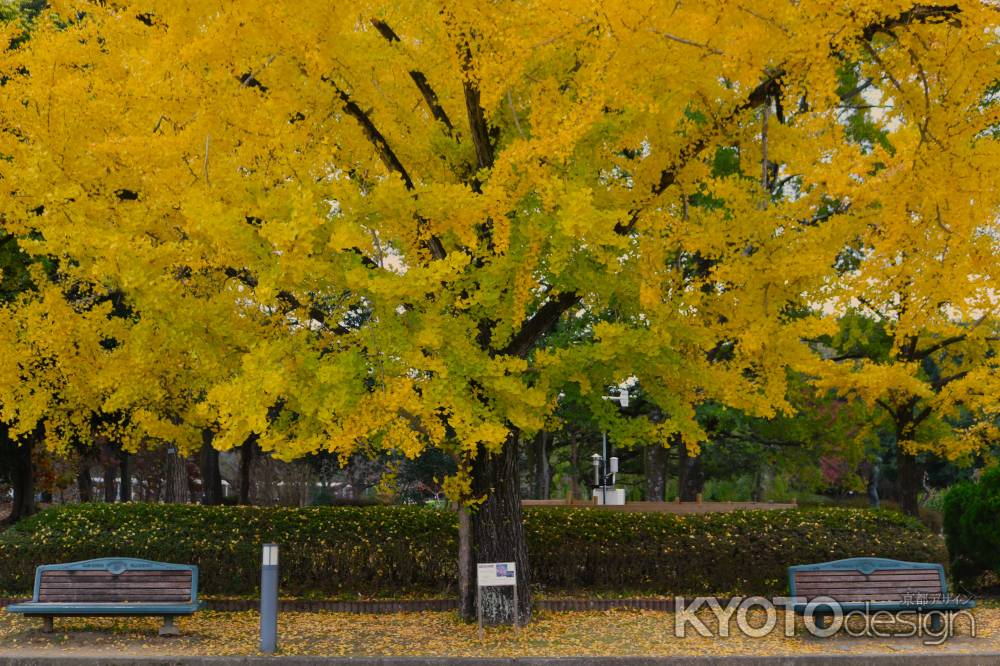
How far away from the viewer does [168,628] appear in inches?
368

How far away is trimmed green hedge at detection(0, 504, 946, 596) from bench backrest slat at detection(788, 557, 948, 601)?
274 centimetres

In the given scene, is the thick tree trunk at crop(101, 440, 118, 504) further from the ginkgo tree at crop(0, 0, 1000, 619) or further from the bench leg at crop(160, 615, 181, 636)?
the ginkgo tree at crop(0, 0, 1000, 619)

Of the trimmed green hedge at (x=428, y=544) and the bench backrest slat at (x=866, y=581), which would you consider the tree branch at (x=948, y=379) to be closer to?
the trimmed green hedge at (x=428, y=544)

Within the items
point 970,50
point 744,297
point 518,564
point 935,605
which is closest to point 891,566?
point 935,605

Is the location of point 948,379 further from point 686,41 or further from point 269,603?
point 269,603

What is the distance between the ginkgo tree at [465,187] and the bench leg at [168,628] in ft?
7.08

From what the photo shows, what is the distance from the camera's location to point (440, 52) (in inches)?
361

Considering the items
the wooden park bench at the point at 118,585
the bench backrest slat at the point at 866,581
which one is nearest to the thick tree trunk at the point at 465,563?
the wooden park bench at the point at 118,585

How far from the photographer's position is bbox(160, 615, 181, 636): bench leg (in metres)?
9.30

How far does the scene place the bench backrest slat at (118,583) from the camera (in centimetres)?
943

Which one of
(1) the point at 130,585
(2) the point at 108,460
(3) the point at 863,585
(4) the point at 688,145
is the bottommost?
(3) the point at 863,585

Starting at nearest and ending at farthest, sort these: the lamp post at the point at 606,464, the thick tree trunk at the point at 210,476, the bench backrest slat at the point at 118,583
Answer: the bench backrest slat at the point at 118,583
the thick tree trunk at the point at 210,476
the lamp post at the point at 606,464

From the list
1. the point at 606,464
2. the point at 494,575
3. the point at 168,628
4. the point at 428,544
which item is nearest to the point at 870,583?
the point at 494,575

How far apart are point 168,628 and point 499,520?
11.4 feet
